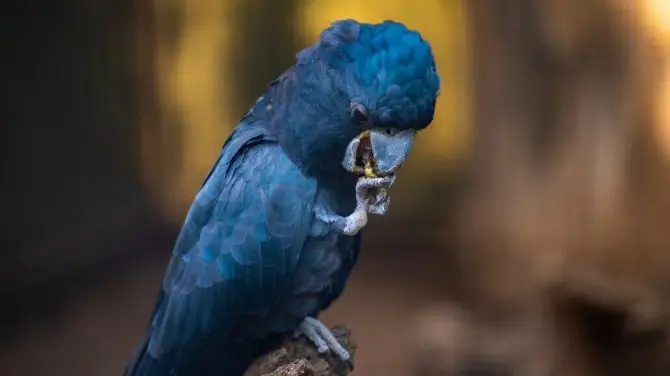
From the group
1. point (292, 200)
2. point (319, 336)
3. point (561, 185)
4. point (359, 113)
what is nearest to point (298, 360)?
point (319, 336)

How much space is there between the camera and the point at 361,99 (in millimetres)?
813

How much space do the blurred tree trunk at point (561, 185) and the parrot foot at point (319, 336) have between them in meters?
0.73

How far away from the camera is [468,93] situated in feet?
6.86

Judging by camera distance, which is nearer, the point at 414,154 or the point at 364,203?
the point at 364,203

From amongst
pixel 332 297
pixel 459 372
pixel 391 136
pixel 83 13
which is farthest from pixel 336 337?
pixel 83 13

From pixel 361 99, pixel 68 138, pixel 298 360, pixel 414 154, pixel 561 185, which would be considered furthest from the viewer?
pixel 414 154

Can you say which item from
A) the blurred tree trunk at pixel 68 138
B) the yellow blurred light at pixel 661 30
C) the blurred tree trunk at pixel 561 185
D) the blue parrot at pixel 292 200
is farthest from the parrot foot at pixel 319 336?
the blurred tree trunk at pixel 68 138

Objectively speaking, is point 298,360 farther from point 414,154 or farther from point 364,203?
point 414,154

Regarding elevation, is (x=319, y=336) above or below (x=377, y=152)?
below

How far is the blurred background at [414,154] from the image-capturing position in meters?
1.76

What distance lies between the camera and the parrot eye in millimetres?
813

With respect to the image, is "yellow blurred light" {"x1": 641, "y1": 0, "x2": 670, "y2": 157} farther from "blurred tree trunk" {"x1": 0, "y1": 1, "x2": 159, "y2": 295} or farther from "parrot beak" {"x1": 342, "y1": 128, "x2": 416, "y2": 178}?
"blurred tree trunk" {"x1": 0, "y1": 1, "x2": 159, "y2": 295}

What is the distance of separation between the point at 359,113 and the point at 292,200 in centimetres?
15

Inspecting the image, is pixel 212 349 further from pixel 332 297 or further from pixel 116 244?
pixel 116 244
